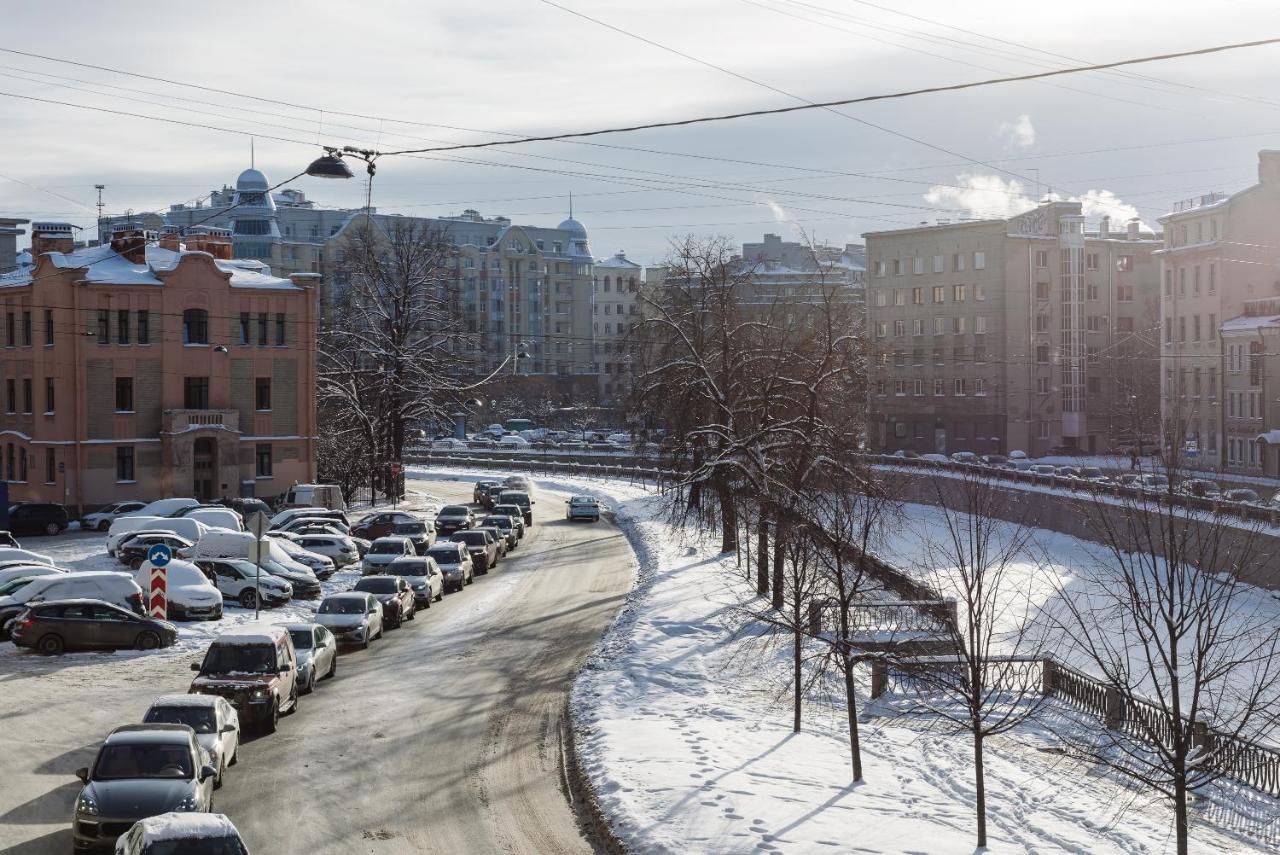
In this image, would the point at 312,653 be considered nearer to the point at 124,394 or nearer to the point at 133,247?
the point at 124,394

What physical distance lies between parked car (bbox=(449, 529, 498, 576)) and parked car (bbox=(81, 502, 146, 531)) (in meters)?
15.7

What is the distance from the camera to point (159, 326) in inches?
2298

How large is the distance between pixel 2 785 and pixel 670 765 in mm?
9309

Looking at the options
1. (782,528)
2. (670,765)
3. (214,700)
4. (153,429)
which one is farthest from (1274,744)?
(153,429)

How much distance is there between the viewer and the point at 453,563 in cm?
4172

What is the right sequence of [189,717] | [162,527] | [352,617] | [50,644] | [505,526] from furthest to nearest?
[505,526] < [162,527] < [352,617] < [50,644] < [189,717]

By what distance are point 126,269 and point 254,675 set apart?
4144cm

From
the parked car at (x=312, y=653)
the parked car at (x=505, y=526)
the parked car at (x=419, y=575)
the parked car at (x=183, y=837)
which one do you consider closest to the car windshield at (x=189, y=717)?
the parked car at (x=183, y=837)

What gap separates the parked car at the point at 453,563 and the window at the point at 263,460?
22.0 meters

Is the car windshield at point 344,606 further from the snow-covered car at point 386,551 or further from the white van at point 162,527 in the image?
the white van at point 162,527

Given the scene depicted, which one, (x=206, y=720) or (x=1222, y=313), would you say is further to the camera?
(x=1222, y=313)

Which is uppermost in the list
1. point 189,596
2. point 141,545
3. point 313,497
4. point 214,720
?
point 313,497

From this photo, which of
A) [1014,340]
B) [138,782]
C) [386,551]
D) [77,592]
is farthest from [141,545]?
[1014,340]

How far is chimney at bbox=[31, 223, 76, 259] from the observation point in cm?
5900
